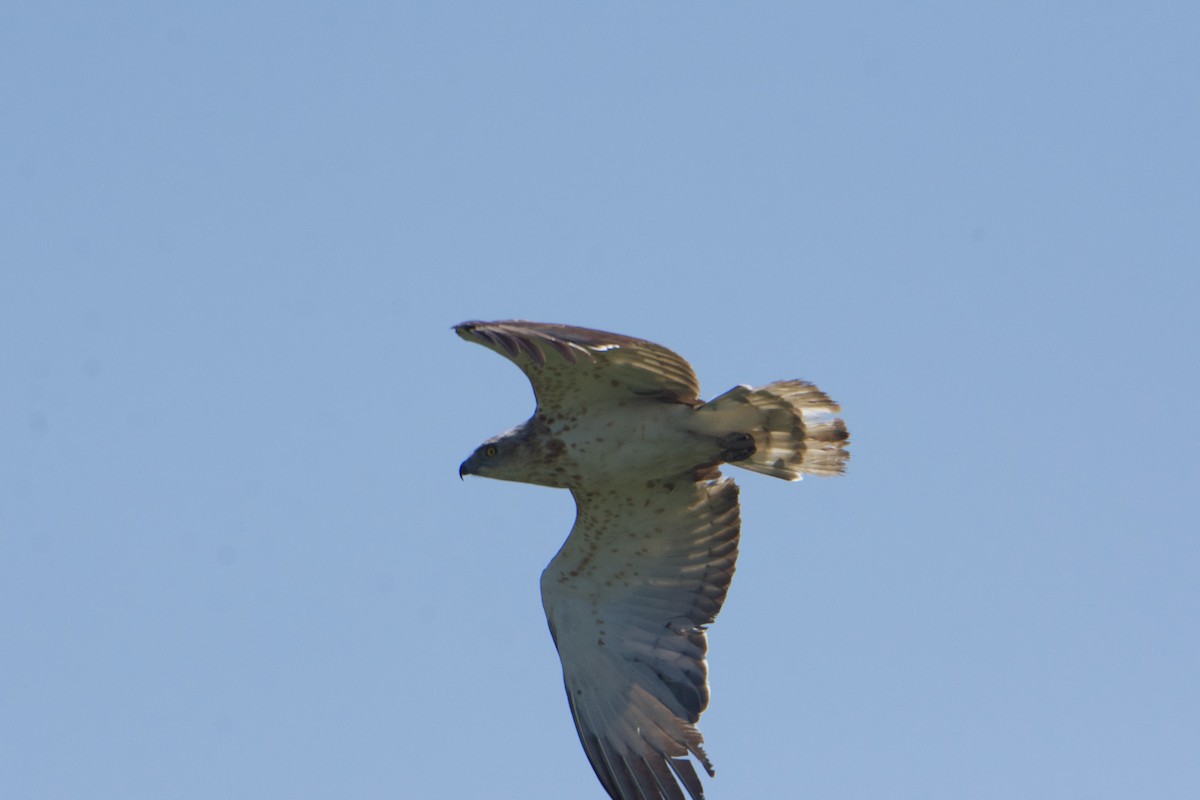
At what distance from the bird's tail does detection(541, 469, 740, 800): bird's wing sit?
368mm

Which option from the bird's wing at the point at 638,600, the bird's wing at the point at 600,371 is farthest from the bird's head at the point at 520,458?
the bird's wing at the point at 638,600

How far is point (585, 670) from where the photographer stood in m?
11.4

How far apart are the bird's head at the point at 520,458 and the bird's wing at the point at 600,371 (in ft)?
0.71

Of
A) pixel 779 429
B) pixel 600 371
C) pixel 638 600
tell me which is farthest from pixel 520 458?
pixel 779 429

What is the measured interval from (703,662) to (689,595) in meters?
0.45

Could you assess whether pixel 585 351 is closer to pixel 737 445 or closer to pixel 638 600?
pixel 737 445

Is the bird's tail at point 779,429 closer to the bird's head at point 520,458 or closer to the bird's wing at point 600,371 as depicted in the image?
the bird's wing at point 600,371

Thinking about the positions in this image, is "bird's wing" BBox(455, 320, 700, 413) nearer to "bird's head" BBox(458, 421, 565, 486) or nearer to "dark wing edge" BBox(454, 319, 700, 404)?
"dark wing edge" BBox(454, 319, 700, 404)

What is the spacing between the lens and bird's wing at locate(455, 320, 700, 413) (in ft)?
31.4

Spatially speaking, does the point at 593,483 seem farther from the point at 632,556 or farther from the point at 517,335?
the point at 517,335

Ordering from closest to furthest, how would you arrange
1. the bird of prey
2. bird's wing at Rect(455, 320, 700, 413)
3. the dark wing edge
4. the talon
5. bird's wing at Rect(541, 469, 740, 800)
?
the dark wing edge < bird's wing at Rect(455, 320, 700, 413) < the bird of prey < the talon < bird's wing at Rect(541, 469, 740, 800)

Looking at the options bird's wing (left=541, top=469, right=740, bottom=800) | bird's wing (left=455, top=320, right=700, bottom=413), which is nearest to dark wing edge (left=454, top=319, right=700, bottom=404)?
bird's wing (left=455, top=320, right=700, bottom=413)

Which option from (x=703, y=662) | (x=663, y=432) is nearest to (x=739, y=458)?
(x=663, y=432)

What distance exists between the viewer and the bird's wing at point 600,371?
959 centimetres
